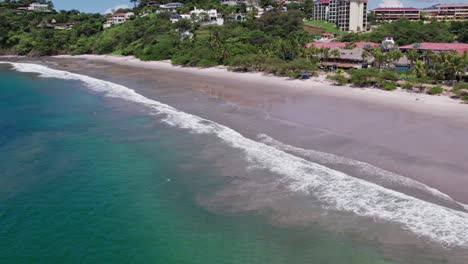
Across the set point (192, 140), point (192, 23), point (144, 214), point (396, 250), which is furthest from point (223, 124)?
point (192, 23)

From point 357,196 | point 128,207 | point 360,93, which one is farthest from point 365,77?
point 128,207

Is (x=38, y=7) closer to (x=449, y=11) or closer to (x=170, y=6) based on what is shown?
(x=170, y=6)

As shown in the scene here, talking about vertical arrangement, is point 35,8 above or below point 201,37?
above

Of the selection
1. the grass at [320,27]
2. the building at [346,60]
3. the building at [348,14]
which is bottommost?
the building at [346,60]

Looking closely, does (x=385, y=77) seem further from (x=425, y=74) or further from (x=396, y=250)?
(x=396, y=250)

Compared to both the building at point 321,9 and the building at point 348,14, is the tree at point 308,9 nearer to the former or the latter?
the building at point 321,9

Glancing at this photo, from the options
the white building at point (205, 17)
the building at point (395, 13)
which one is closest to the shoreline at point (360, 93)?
the white building at point (205, 17)
